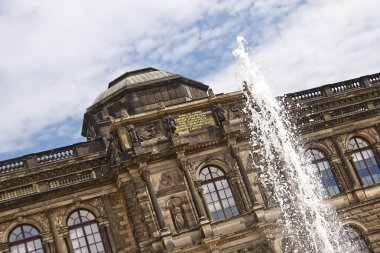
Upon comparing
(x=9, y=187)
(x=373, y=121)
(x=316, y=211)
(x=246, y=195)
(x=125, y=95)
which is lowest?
(x=316, y=211)

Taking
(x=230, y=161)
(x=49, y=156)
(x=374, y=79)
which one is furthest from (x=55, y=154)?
(x=374, y=79)

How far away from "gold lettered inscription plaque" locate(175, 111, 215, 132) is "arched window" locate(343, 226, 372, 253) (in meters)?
7.95

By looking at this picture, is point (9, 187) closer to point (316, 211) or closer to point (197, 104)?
point (197, 104)

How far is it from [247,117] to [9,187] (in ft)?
37.2

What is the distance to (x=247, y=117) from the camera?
25.3 metres

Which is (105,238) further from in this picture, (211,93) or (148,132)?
(211,93)

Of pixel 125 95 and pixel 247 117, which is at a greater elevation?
pixel 125 95

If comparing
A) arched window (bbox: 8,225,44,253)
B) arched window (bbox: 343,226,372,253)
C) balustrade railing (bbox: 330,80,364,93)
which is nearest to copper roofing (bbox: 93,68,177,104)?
balustrade railing (bbox: 330,80,364,93)

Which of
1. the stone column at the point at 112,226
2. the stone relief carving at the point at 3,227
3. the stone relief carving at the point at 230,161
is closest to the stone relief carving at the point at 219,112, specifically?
the stone relief carving at the point at 230,161

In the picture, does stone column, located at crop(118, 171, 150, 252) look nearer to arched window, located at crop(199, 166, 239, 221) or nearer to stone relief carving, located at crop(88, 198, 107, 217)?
stone relief carving, located at crop(88, 198, 107, 217)

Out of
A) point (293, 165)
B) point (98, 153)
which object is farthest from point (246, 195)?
point (98, 153)

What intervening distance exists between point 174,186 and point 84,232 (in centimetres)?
437

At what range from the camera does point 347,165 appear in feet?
84.5

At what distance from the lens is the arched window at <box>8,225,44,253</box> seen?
22.0m
